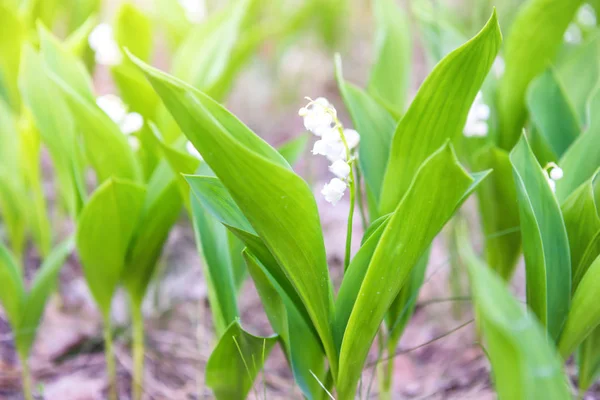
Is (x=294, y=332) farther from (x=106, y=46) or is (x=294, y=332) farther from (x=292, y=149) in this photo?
(x=106, y=46)

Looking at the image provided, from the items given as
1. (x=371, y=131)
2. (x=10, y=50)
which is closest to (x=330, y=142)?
(x=371, y=131)

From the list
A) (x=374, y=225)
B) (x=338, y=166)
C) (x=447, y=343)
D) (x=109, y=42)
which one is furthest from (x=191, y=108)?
(x=447, y=343)

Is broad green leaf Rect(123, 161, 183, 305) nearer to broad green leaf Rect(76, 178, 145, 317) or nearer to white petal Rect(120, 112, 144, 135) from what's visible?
broad green leaf Rect(76, 178, 145, 317)

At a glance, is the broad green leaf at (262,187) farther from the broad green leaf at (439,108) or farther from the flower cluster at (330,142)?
the broad green leaf at (439,108)

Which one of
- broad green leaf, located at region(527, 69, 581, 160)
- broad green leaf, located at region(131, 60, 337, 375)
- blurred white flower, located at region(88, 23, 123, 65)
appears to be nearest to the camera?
broad green leaf, located at region(131, 60, 337, 375)

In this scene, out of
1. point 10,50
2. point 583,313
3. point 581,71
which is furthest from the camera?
point 10,50

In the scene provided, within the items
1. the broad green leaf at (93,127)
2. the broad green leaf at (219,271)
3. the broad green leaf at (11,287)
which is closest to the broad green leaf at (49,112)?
the broad green leaf at (93,127)

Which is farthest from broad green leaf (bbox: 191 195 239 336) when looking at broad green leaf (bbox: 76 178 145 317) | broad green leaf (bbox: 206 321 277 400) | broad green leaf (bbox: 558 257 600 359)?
broad green leaf (bbox: 558 257 600 359)
